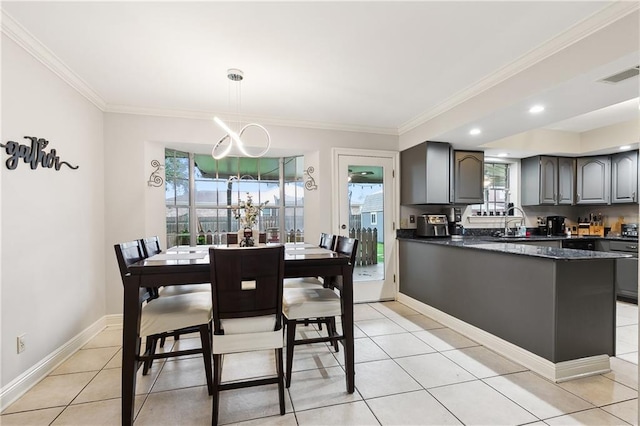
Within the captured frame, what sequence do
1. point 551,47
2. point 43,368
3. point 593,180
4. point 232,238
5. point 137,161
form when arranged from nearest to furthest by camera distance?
point 551,47 → point 43,368 → point 232,238 → point 137,161 → point 593,180

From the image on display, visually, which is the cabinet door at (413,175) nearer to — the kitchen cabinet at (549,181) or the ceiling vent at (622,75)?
the ceiling vent at (622,75)

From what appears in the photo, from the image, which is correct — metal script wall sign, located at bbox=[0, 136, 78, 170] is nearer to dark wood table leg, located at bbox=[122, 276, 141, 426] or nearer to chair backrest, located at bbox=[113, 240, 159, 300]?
chair backrest, located at bbox=[113, 240, 159, 300]

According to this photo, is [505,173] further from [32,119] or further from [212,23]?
[32,119]

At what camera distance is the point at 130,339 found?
1759mm

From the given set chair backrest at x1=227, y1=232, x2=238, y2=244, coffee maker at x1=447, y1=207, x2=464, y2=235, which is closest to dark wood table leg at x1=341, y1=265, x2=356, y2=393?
chair backrest at x1=227, y1=232, x2=238, y2=244

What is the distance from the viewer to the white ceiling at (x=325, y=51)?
1846mm

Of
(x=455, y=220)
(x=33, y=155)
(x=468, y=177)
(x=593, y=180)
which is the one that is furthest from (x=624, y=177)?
(x=33, y=155)

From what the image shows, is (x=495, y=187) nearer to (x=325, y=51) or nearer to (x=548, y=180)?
(x=548, y=180)

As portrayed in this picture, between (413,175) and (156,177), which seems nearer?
(156,177)

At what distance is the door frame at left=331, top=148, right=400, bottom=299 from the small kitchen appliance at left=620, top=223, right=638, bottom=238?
328cm

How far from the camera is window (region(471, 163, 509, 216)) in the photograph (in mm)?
4895

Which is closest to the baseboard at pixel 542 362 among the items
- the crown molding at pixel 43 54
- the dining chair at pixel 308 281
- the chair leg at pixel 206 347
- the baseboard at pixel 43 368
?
the dining chair at pixel 308 281

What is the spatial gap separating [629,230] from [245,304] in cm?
549

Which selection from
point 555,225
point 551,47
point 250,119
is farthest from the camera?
point 555,225
